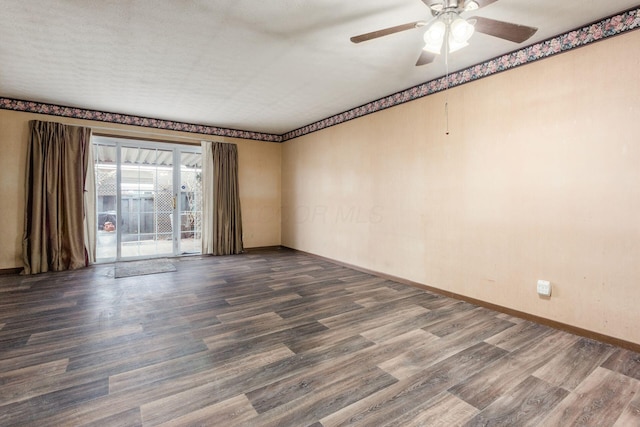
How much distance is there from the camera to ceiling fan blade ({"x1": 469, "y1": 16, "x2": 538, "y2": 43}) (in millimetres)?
1871

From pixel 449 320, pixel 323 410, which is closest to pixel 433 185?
pixel 449 320

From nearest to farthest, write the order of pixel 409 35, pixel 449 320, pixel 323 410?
pixel 323 410, pixel 409 35, pixel 449 320

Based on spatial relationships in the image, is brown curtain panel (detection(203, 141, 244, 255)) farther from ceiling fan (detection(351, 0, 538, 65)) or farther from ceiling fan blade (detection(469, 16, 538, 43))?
ceiling fan blade (detection(469, 16, 538, 43))

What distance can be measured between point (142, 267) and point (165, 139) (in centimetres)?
237

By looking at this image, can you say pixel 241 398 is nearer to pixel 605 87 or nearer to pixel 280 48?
pixel 280 48

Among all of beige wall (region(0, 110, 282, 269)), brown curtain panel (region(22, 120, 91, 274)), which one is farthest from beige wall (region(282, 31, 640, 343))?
brown curtain panel (region(22, 120, 91, 274))

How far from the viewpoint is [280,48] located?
2908mm

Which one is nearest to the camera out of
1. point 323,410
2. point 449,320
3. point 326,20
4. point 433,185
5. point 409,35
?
point 323,410

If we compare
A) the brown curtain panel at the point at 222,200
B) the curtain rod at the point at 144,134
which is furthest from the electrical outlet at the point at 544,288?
the curtain rod at the point at 144,134

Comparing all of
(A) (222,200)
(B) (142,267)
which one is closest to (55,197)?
(B) (142,267)

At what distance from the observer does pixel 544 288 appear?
279 centimetres

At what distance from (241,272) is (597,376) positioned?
13.2ft

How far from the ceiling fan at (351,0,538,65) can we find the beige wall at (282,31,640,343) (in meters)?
1.09

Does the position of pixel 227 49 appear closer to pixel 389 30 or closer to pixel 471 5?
pixel 389 30
